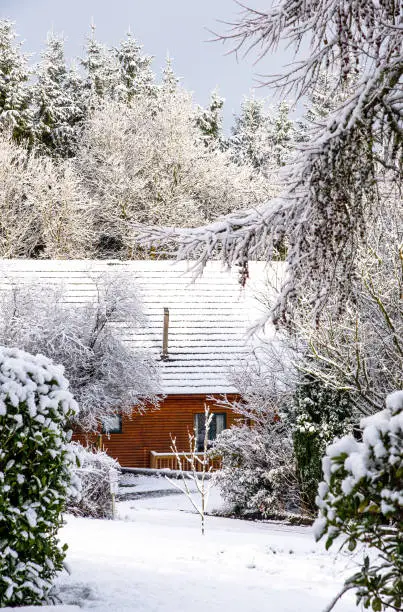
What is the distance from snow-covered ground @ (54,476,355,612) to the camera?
16.6ft

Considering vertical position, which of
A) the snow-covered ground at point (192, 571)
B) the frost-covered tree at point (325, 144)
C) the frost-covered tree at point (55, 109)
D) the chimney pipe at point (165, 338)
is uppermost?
the frost-covered tree at point (55, 109)

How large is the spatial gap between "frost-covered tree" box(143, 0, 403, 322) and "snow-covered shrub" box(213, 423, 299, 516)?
32.3 feet

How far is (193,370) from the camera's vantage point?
21250mm

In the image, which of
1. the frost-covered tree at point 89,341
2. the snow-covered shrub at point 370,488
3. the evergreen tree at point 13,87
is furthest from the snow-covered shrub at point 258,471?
the evergreen tree at point 13,87

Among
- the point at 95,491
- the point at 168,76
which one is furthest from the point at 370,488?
the point at 168,76

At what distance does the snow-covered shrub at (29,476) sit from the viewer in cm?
459

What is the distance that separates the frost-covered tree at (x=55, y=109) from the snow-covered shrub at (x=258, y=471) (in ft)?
91.1

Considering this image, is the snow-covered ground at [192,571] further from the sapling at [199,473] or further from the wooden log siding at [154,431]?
the wooden log siding at [154,431]

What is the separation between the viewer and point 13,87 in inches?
1480

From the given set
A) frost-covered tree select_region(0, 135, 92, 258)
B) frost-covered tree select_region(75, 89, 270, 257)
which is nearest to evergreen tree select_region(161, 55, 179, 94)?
frost-covered tree select_region(75, 89, 270, 257)

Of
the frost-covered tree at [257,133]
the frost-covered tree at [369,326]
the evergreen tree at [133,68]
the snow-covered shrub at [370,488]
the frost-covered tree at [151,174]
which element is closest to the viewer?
the snow-covered shrub at [370,488]

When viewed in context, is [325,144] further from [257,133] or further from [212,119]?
[212,119]

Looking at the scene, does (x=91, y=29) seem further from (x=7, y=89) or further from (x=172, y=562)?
(x=172, y=562)

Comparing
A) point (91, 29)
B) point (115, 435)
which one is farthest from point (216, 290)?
point (91, 29)
